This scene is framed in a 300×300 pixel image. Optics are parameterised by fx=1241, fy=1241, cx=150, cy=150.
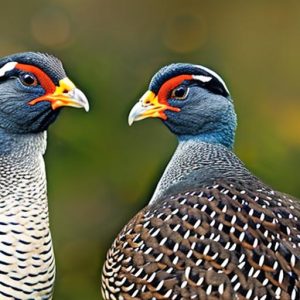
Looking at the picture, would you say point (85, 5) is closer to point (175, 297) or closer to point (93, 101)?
point (93, 101)

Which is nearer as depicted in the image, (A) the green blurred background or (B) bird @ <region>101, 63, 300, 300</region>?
(B) bird @ <region>101, 63, 300, 300</region>

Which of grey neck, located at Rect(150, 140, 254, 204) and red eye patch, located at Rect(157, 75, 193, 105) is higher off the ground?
red eye patch, located at Rect(157, 75, 193, 105)

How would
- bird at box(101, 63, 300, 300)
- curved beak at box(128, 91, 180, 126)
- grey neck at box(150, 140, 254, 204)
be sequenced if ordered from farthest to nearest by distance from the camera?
curved beak at box(128, 91, 180, 126)
grey neck at box(150, 140, 254, 204)
bird at box(101, 63, 300, 300)

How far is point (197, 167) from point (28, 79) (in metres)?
0.76

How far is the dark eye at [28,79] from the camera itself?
15.5 feet

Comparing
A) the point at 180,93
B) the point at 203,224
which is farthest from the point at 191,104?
the point at 203,224

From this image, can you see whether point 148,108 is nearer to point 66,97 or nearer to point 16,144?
point 66,97

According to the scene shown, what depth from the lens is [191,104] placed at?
16.4 feet

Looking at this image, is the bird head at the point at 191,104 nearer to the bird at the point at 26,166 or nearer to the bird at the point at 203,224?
the bird at the point at 203,224

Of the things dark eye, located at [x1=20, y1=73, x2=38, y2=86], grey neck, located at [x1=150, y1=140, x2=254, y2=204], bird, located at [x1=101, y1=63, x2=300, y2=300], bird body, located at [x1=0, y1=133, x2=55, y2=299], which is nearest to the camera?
bird, located at [x1=101, y1=63, x2=300, y2=300]

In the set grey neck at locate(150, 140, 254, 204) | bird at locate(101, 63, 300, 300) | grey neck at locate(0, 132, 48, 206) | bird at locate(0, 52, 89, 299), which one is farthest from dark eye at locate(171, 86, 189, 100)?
grey neck at locate(0, 132, 48, 206)

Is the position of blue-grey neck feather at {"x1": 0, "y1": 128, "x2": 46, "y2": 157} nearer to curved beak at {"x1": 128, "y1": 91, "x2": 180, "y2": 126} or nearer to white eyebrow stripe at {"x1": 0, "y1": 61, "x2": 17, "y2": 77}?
white eyebrow stripe at {"x1": 0, "y1": 61, "x2": 17, "y2": 77}

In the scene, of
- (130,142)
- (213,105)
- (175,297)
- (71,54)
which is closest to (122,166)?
(130,142)

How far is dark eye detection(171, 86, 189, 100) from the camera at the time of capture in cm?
498
